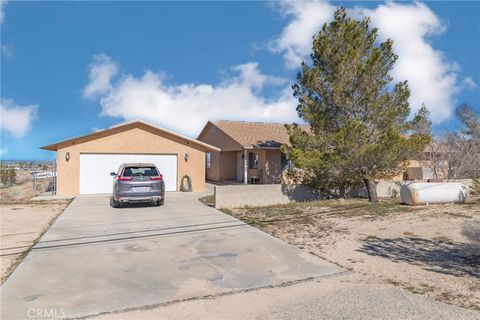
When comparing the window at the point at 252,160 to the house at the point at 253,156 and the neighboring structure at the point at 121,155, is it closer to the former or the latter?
the house at the point at 253,156

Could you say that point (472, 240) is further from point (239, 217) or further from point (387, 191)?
point (387, 191)

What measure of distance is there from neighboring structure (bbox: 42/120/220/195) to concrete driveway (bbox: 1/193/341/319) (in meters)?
8.29

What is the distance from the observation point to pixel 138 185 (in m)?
12.7

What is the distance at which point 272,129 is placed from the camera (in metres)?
24.0

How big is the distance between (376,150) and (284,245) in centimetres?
735

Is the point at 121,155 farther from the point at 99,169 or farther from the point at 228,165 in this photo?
the point at 228,165

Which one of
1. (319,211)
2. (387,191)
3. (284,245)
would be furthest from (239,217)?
(387,191)

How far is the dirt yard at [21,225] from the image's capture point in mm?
6609

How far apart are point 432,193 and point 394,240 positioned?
21.6 ft

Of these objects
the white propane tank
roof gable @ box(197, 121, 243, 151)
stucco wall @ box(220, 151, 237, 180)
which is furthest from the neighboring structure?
the white propane tank

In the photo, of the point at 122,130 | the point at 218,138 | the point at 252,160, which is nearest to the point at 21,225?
the point at 122,130

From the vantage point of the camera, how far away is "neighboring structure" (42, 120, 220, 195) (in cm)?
1758

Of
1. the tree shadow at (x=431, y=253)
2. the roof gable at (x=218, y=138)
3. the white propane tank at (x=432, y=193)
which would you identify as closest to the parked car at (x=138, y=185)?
the tree shadow at (x=431, y=253)

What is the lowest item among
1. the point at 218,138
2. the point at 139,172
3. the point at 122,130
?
the point at 139,172
